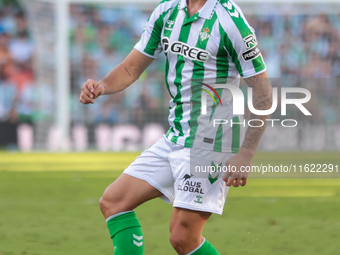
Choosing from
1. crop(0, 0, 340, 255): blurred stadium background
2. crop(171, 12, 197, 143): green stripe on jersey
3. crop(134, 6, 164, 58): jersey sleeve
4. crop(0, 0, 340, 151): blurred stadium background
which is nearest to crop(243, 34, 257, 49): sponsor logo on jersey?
crop(171, 12, 197, 143): green stripe on jersey

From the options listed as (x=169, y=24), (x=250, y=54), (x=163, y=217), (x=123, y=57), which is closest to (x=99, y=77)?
(x=123, y=57)

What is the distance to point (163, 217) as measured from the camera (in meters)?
5.42

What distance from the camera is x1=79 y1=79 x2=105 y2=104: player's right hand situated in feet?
9.50

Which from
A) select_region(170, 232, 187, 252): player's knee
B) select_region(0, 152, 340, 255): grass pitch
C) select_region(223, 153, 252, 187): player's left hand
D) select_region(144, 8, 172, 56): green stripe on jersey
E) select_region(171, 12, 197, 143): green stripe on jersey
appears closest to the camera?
select_region(223, 153, 252, 187): player's left hand

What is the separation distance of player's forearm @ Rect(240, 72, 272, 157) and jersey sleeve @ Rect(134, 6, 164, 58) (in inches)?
26.8

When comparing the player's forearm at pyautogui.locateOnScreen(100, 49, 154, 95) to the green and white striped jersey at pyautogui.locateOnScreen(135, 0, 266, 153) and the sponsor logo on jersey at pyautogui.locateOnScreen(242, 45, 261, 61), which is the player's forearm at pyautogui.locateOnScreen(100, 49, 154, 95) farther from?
the sponsor logo on jersey at pyautogui.locateOnScreen(242, 45, 261, 61)

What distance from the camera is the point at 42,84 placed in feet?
44.5

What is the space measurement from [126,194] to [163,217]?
255 centimetres

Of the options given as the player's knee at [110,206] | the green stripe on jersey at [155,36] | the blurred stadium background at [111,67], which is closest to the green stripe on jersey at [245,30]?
the green stripe on jersey at [155,36]

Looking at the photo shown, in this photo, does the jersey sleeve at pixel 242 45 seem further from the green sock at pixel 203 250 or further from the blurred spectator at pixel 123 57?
the blurred spectator at pixel 123 57

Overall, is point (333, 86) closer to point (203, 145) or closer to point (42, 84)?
point (42, 84)

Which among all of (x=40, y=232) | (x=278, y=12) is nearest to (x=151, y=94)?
(x=278, y=12)

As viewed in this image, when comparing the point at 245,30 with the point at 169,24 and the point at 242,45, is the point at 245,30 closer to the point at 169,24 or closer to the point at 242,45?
the point at 242,45

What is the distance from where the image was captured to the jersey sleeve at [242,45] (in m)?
2.70
